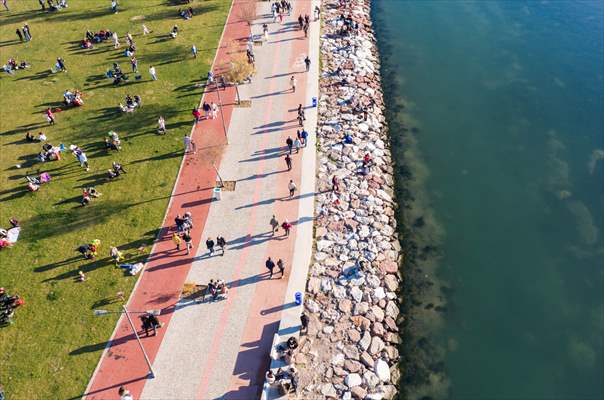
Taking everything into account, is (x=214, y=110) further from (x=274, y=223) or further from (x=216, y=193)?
→ (x=274, y=223)

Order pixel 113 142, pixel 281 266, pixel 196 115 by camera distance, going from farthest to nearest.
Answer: pixel 196 115, pixel 113 142, pixel 281 266

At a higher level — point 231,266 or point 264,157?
point 264,157

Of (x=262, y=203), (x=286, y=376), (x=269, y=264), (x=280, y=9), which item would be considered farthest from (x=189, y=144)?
(x=280, y=9)

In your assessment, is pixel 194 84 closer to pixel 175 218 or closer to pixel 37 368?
pixel 175 218

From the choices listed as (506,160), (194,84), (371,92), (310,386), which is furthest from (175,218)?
(506,160)

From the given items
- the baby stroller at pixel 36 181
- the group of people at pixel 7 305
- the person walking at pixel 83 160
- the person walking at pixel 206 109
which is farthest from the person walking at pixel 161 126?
the group of people at pixel 7 305

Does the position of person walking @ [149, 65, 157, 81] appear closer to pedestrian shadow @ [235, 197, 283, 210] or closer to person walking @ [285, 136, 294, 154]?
person walking @ [285, 136, 294, 154]
